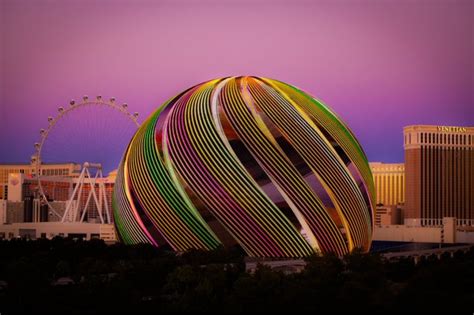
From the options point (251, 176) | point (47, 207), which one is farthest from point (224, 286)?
point (47, 207)

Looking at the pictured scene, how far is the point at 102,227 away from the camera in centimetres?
6819

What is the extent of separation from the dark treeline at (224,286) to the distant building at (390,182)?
85510 millimetres

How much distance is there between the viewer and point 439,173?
4331 inches

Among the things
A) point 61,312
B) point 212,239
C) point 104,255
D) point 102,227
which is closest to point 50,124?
point 102,227

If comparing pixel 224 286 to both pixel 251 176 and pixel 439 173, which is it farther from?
pixel 439 173

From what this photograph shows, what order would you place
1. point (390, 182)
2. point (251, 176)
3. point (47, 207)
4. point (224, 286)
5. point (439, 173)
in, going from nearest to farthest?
point (224, 286) → point (251, 176) → point (47, 207) → point (439, 173) → point (390, 182)

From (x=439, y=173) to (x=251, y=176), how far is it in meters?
76.6

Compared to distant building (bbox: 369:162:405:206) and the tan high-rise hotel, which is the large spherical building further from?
distant building (bbox: 369:162:405:206)

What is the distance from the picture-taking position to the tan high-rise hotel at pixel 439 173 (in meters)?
109

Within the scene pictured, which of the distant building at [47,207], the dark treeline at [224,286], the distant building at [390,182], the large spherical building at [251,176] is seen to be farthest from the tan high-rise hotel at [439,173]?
the dark treeline at [224,286]

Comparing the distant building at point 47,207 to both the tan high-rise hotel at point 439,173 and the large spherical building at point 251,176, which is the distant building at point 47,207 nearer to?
the large spherical building at point 251,176

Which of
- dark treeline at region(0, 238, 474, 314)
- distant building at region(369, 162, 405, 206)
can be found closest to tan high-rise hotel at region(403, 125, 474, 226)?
distant building at region(369, 162, 405, 206)

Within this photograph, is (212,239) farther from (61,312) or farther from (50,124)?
(50,124)

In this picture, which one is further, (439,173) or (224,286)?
(439,173)
